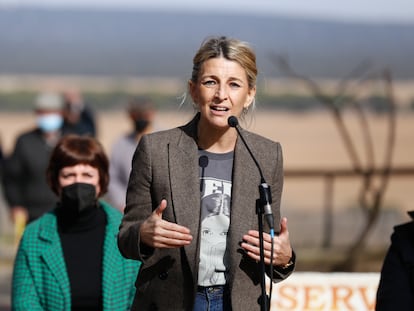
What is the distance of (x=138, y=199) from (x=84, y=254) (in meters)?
1.23

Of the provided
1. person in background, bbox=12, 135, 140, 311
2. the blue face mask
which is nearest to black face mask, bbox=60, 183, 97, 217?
person in background, bbox=12, 135, 140, 311

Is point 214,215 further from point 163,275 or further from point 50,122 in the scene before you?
point 50,122

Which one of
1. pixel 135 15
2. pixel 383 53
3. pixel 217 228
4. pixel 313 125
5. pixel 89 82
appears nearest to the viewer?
pixel 217 228

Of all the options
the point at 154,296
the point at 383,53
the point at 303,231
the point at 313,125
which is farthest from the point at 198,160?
the point at 383,53

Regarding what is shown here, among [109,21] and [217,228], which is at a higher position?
[109,21]

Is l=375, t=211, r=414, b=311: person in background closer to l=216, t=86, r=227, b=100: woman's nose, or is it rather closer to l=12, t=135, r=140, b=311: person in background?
l=216, t=86, r=227, b=100: woman's nose

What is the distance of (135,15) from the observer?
158 meters

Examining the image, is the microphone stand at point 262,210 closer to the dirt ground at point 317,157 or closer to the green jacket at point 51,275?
the dirt ground at point 317,157

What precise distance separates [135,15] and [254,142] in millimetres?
154377

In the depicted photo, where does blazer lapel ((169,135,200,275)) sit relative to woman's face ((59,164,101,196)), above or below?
below

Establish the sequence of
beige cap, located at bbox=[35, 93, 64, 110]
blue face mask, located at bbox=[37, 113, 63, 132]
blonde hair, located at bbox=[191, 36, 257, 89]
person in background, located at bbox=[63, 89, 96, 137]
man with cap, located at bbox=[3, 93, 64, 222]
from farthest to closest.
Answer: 1. person in background, located at bbox=[63, 89, 96, 137]
2. beige cap, located at bbox=[35, 93, 64, 110]
3. blue face mask, located at bbox=[37, 113, 63, 132]
4. man with cap, located at bbox=[3, 93, 64, 222]
5. blonde hair, located at bbox=[191, 36, 257, 89]

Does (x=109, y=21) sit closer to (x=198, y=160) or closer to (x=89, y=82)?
(x=89, y=82)

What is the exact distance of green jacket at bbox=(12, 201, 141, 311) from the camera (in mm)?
5500

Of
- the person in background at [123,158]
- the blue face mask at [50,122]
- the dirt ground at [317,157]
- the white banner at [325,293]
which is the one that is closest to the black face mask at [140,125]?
the person in background at [123,158]
